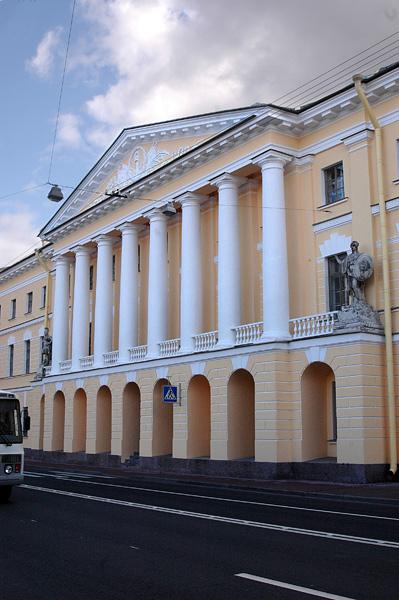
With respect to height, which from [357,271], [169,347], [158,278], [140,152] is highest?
[140,152]

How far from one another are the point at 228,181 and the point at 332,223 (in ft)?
15.7

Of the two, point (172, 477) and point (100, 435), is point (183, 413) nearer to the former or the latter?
point (172, 477)

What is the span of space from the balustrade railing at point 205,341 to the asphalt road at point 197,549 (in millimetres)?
10687

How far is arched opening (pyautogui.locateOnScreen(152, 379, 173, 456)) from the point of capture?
28312 millimetres

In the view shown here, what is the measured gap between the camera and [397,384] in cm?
2003

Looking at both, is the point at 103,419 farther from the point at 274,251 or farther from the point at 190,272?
the point at 274,251

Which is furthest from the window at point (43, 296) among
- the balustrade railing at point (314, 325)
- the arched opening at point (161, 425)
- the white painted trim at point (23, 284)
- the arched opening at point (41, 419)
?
the balustrade railing at point (314, 325)

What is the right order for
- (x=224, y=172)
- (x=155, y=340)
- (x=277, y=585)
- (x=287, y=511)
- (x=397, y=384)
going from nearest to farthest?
(x=277, y=585) < (x=287, y=511) < (x=397, y=384) < (x=224, y=172) < (x=155, y=340)

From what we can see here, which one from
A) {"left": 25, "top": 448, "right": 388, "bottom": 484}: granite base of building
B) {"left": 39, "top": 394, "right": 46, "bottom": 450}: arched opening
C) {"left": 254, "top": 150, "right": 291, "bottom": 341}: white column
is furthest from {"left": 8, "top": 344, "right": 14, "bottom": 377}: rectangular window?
{"left": 254, "top": 150, "right": 291, "bottom": 341}: white column

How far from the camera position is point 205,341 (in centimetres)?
2605

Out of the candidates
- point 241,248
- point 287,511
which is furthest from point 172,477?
point 287,511

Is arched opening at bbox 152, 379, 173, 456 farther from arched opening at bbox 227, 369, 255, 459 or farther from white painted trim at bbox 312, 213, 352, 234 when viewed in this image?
white painted trim at bbox 312, 213, 352, 234

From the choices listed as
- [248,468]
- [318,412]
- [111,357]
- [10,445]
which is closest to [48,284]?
[111,357]

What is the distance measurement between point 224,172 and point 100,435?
1396 cm
